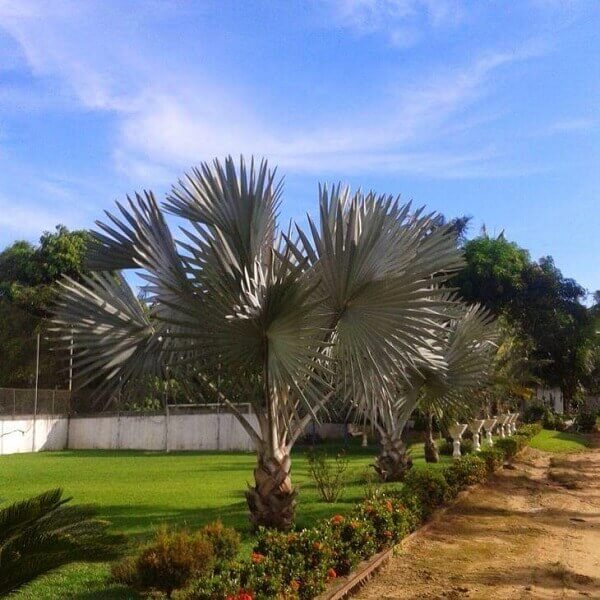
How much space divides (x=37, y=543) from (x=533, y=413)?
40776 mm

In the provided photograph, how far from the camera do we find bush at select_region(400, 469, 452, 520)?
10.7m

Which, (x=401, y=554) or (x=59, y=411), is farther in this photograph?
(x=59, y=411)

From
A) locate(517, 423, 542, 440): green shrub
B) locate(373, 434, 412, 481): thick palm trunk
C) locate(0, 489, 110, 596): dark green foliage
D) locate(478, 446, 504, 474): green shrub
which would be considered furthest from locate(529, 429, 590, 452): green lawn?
locate(0, 489, 110, 596): dark green foliage

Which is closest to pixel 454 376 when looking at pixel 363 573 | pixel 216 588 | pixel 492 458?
pixel 363 573

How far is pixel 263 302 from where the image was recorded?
7355mm

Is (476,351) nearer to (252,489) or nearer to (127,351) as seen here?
(252,489)

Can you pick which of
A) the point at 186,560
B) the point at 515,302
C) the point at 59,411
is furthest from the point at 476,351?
the point at 59,411

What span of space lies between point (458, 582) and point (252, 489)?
2.70 metres

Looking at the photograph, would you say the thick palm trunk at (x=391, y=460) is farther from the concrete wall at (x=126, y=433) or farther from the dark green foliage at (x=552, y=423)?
the dark green foliage at (x=552, y=423)

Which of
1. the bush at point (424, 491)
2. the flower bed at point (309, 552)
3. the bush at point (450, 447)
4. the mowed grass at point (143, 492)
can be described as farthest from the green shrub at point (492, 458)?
the flower bed at point (309, 552)

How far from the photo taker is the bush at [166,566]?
6164 millimetres

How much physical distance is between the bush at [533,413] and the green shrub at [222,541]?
116ft

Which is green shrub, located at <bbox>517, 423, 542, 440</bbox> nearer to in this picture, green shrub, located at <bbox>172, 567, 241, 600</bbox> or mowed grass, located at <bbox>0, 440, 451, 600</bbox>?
mowed grass, located at <bbox>0, 440, 451, 600</bbox>

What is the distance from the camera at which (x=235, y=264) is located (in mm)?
7938
